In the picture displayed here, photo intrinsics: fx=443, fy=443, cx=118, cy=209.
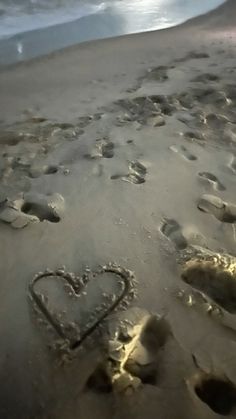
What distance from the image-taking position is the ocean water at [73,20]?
524 centimetres

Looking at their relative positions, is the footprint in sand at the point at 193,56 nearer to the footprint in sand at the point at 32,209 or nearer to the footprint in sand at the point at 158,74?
the footprint in sand at the point at 158,74

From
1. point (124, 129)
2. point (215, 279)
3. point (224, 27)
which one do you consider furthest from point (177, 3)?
point (215, 279)

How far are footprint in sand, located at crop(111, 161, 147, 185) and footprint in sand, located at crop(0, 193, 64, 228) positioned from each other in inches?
13.6

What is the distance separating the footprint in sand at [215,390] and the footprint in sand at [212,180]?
1.02 metres

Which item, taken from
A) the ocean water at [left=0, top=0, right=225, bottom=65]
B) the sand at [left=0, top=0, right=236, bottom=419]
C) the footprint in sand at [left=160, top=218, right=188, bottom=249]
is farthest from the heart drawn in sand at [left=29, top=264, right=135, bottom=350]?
the ocean water at [left=0, top=0, right=225, bottom=65]

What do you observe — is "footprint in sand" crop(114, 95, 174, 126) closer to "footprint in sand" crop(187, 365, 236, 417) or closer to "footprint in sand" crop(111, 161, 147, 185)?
"footprint in sand" crop(111, 161, 147, 185)

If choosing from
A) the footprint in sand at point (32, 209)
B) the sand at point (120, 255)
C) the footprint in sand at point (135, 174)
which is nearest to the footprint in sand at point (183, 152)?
the sand at point (120, 255)

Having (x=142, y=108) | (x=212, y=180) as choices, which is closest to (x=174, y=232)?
(x=212, y=180)

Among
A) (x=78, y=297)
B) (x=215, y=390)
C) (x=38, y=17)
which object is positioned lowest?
(x=215, y=390)

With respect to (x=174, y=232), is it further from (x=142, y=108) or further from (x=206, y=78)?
(x=206, y=78)

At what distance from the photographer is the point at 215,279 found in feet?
5.47

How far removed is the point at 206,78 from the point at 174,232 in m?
2.20

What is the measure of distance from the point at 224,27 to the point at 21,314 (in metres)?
5.26

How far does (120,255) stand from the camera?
68.6 inches
